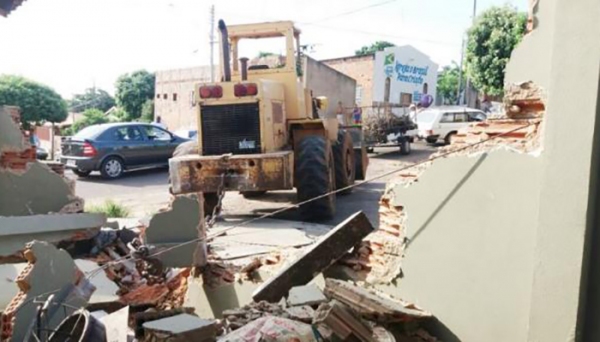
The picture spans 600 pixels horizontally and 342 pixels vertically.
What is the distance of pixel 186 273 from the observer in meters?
4.98

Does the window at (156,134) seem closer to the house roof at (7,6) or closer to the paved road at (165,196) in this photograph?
the paved road at (165,196)

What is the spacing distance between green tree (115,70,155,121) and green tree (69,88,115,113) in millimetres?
18322

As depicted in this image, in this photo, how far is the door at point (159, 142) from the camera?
13680 mm

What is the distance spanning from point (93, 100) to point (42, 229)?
51.7 metres

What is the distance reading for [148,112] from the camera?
31703mm

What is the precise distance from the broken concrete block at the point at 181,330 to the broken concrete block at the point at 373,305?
2.85ft

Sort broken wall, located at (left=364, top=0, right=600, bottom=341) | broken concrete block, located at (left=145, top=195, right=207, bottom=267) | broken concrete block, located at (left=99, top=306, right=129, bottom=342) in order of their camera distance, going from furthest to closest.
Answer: broken concrete block, located at (left=145, top=195, right=207, bottom=267)
broken concrete block, located at (left=99, top=306, right=129, bottom=342)
broken wall, located at (left=364, top=0, right=600, bottom=341)

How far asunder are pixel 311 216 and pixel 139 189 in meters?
6.27

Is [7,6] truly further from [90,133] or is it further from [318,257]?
[90,133]

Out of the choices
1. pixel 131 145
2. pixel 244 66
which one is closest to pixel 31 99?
pixel 131 145

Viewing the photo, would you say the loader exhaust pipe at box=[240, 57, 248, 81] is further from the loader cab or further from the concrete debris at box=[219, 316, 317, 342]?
the concrete debris at box=[219, 316, 317, 342]

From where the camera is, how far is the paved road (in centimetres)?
824

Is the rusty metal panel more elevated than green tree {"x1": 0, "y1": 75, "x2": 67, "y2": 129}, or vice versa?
green tree {"x1": 0, "y1": 75, "x2": 67, "y2": 129}

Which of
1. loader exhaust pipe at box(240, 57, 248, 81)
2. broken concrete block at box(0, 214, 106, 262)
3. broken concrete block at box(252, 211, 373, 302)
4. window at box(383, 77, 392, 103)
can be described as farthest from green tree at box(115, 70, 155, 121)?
broken concrete block at box(252, 211, 373, 302)
